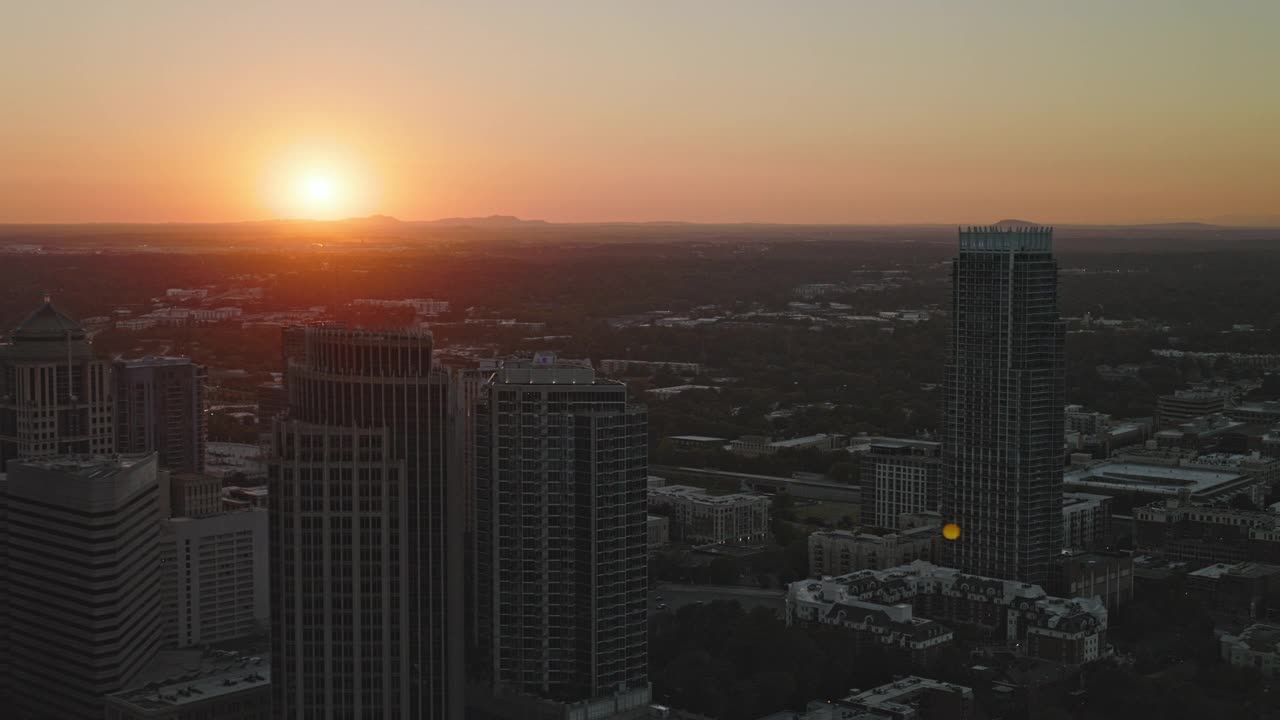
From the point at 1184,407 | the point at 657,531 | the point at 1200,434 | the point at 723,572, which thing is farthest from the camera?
the point at 1184,407

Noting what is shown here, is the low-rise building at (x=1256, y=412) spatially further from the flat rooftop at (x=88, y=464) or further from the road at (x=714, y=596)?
the flat rooftop at (x=88, y=464)

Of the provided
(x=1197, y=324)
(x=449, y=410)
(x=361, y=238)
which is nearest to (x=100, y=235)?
(x=361, y=238)

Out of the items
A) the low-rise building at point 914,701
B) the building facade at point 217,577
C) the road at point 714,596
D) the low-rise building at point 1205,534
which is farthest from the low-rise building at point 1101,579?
the building facade at point 217,577

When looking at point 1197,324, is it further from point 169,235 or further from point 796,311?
point 169,235

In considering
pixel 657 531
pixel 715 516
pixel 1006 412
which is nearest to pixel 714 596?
pixel 657 531

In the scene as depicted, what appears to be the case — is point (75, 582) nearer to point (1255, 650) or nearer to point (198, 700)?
point (198, 700)

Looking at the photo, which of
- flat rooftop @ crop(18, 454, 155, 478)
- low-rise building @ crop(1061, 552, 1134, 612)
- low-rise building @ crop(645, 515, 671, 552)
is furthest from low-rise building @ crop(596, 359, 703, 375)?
flat rooftop @ crop(18, 454, 155, 478)
